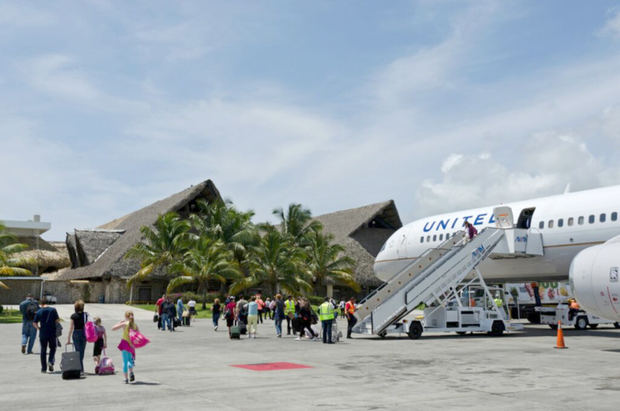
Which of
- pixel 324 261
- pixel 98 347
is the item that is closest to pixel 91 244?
pixel 324 261

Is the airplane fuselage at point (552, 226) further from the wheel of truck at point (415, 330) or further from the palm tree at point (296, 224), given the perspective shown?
the palm tree at point (296, 224)

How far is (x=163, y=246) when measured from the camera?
50.1 m

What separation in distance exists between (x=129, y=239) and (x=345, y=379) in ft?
157

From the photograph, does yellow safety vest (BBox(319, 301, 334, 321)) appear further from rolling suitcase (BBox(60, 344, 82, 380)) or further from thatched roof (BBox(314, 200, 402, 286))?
thatched roof (BBox(314, 200, 402, 286))

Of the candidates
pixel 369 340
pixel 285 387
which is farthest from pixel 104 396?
pixel 369 340

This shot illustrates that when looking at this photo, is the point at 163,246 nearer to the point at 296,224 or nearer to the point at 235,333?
the point at 296,224

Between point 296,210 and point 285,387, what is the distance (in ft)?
136

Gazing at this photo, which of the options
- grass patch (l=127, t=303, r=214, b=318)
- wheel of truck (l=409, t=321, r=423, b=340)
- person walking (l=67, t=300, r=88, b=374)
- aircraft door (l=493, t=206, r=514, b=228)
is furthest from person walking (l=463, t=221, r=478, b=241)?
grass patch (l=127, t=303, r=214, b=318)

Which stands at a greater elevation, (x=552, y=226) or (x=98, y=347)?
(x=552, y=226)

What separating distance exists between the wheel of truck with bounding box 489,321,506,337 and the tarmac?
3212 mm

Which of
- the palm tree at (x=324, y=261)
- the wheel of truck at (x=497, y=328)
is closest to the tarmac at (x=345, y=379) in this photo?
the wheel of truck at (x=497, y=328)

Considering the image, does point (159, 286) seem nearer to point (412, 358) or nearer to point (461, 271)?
point (461, 271)

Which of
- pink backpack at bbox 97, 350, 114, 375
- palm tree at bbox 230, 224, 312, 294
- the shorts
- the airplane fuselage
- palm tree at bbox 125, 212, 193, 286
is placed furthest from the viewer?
palm tree at bbox 125, 212, 193, 286

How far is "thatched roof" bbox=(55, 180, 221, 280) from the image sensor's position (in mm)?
53031
